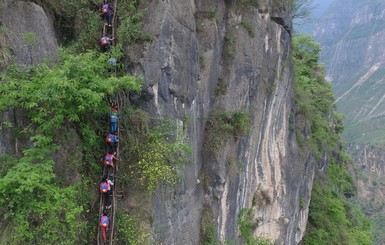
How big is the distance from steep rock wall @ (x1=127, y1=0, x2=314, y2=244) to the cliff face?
0.09ft

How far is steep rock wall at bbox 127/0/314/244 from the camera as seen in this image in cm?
820

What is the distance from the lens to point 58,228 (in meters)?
5.91

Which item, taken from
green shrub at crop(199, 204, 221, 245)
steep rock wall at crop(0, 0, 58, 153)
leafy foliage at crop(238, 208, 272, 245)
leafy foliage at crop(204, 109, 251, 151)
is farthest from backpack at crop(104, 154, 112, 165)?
leafy foliage at crop(238, 208, 272, 245)

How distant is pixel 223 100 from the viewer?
35.2 feet

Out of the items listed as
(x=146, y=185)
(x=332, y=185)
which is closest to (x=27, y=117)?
(x=146, y=185)

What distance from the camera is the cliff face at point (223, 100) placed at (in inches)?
318

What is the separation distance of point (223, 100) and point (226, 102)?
0.42ft

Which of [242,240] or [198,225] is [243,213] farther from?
[198,225]

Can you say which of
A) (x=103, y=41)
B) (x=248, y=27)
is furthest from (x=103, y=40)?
(x=248, y=27)

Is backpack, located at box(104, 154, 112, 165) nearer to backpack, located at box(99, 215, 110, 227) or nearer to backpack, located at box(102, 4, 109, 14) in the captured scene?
backpack, located at box(99, 215, 110, 227)

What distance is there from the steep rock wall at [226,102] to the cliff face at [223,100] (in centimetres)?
3

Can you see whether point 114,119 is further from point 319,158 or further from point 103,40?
point 319,158

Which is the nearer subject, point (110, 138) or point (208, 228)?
point (110, 138)

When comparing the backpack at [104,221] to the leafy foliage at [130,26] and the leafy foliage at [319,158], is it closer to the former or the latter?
the leafy foliage at [130,26]
